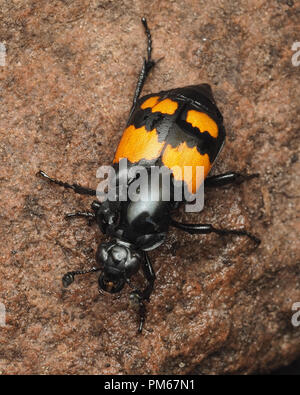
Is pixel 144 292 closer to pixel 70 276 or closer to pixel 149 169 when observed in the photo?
pixel 70 276

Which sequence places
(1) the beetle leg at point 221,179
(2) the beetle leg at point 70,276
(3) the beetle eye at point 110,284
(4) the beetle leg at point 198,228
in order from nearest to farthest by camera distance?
(2) the beetle leg at point 70,276, (3) the beetle eye at point 110,284, (4) the beetle leg at point 198,228, (1) the beetle leg at point 221,179

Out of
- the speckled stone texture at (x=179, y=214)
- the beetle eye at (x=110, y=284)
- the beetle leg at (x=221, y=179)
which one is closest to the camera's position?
the beetle eye at (x=110, y=284)

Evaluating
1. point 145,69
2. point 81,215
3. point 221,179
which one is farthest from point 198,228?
point 145,69

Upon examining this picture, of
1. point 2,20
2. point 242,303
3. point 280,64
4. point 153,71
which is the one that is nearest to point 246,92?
point 280,64

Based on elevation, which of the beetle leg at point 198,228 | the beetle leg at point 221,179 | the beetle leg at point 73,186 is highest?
the beetle leg at point 221,179

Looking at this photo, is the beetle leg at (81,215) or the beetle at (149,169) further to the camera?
the beetle leg at (81,215)

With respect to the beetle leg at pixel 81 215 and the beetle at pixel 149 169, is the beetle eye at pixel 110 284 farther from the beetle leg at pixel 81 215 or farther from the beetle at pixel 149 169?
the beetle leg at pixel 81 215

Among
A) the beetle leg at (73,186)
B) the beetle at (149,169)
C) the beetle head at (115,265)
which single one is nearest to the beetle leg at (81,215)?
the beetle at (149,169)

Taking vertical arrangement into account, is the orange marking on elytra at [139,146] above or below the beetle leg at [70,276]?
above
